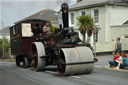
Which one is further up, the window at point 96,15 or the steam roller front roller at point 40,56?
the window at point 96,15

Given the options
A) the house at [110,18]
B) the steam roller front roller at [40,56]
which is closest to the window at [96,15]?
the house at [110,18]

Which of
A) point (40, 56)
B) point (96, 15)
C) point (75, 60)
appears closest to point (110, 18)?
point (96, 15)

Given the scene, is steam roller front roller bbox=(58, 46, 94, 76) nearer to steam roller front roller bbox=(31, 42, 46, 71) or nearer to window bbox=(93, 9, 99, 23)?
steam roller front roller bbox=(31, 42, 46, 71)

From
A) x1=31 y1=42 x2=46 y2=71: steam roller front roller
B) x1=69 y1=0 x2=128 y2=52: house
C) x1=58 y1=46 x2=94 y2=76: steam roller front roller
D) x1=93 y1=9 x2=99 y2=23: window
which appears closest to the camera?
x1=58 y1=46 x2=94 y2=76: steam roller front roller

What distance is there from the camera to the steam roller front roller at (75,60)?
10898mm

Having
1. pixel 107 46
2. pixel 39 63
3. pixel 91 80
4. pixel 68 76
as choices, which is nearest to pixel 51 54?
pixel 39 63

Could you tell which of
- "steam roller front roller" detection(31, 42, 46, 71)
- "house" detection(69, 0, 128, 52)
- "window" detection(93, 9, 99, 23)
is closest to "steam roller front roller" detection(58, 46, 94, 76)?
"steam roller front roller" detection(31, 42, 46, 71)

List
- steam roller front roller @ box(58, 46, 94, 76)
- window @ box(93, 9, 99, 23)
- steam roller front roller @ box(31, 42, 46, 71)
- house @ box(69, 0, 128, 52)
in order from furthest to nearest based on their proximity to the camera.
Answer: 1. window @ box(93, 9, 99, 23)
2. house @ box(69, 0, 128, 52)
3. steam roller front roller @ box(31, 42, 46, 71)
4. steam roller front roller @ box(58, 46, 94, 76)

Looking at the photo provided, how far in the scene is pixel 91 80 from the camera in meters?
9.91

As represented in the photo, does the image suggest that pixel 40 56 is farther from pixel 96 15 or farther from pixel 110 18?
pixel 96 15

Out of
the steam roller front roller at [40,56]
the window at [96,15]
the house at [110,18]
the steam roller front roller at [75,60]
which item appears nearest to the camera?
the steam roller front roller at [75,60]

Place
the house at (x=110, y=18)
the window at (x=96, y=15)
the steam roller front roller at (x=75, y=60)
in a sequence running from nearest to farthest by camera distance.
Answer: the steam roller front roller at (x=75, y=60), the house at (x=110, y=18), the window at (x=96, y=15)

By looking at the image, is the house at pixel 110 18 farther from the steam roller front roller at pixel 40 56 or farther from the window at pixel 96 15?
the steam roller front roller at pixel 40 56

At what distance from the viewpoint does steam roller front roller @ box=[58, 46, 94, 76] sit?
429 inches
